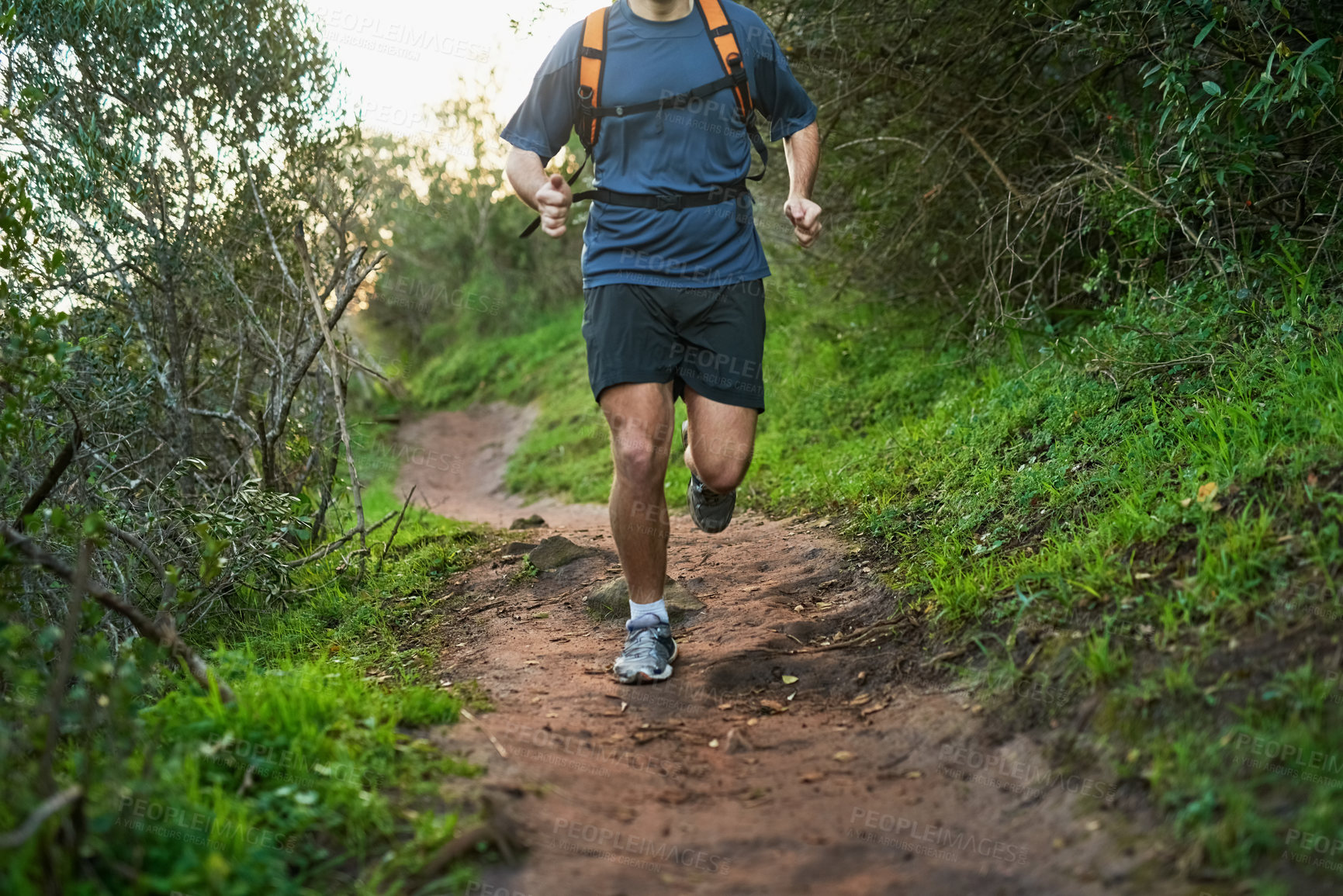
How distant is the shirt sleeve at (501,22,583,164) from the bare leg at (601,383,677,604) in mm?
998

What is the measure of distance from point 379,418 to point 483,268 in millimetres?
6655

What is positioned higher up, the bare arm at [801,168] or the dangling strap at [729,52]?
the dangling strap at [729,52]

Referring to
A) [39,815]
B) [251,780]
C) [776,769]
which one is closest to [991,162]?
[776,769]

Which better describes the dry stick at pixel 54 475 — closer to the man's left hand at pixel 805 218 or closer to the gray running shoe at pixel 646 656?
the gray running shoe at pixel 646 656

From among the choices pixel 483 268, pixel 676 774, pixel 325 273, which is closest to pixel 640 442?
pixel 676 774

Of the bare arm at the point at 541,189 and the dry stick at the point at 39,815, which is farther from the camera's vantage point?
the bare arm at the point at 541,189

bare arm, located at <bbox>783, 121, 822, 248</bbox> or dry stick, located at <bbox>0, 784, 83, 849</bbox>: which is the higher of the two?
bare arm, located at <bbox>783, 121, 822, 248</bbox>

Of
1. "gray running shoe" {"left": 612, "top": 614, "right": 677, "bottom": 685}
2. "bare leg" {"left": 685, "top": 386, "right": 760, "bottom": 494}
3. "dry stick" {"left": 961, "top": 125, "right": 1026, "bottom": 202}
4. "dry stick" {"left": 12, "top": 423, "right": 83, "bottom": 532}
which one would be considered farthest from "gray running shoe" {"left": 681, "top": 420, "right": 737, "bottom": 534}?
"dry stick" {"left": 961, "top": 125, "right": 1026, "bottom": 202}

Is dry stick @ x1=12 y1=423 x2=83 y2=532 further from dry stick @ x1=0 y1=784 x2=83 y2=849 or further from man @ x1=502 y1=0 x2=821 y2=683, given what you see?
man @ x1=502 y1=0 x2=821 y2=683

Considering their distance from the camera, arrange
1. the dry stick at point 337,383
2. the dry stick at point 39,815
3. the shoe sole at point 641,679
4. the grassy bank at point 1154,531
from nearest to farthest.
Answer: the dry stick at point 39,815 < the grassy bank at point 1154,531 < the shoe sole at point 641,679 < the dry stick at point 337,383

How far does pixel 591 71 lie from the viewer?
11.8 ft

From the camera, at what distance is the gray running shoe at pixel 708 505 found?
13.4 ft

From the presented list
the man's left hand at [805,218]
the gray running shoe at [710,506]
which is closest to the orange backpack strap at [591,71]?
the man's left hand at [805,218]

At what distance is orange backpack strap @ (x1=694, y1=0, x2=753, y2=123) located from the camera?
3670mm
